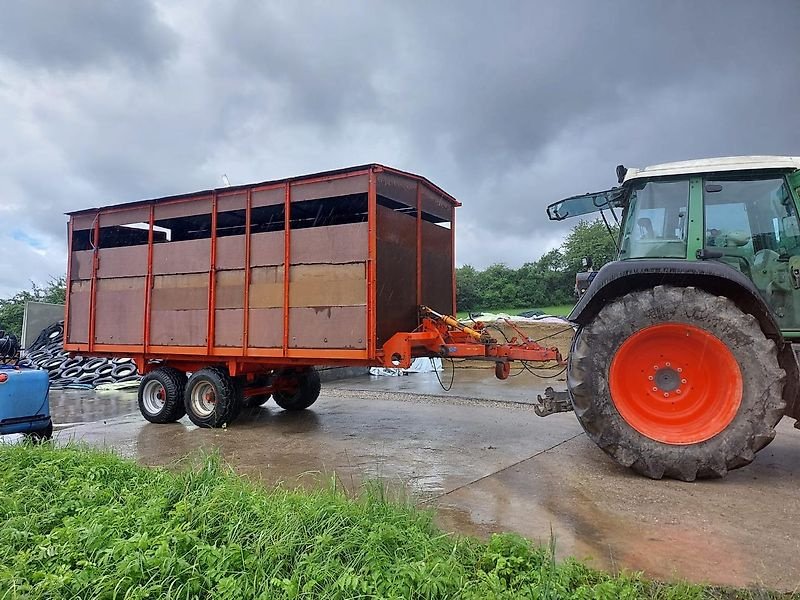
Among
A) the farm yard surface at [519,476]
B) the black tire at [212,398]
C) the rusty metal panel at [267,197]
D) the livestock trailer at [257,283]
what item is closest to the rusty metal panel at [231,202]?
the livestock trailer at [257,283]

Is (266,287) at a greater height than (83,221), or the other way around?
(83,221)

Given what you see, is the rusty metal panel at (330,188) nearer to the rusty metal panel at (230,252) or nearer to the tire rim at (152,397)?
the rusty metal panel at (230,252)

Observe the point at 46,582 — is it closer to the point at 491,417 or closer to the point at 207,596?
the point at 207,596

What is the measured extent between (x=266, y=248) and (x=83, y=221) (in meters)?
3.68

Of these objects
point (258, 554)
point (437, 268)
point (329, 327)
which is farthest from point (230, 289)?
point (258, 554)

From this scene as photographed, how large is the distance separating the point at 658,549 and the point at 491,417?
15.6 ft

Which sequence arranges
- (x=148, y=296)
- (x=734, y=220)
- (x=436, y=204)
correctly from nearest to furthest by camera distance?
(x=734, y=220), (x=436, y=204), (x=148, y=296)

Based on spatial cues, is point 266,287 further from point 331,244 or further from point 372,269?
point 372,269

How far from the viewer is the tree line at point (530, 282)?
2092 cm

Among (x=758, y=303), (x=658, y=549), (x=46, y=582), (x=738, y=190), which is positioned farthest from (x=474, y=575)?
(x=738, y=190)

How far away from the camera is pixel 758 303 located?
175 inches

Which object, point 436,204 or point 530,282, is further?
point 530,282

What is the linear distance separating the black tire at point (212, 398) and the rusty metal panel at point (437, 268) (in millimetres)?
2972

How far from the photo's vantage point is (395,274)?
6.59 m
